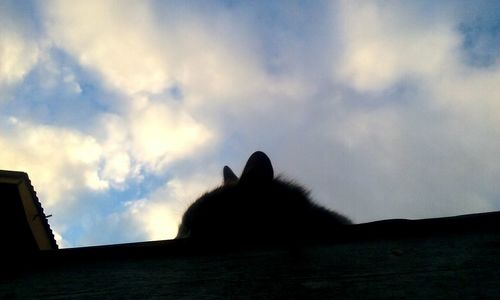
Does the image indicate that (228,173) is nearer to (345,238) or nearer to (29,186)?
(29,186)

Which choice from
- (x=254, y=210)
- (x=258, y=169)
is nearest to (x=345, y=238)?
(x=254, y=210)

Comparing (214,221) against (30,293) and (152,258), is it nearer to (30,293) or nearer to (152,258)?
(152,258)

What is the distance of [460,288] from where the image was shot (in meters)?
1.00

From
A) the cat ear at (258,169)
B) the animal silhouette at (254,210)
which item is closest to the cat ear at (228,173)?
the animal silhouette at (254,210)

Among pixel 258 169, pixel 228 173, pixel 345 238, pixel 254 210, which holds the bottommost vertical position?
pixel 345 238

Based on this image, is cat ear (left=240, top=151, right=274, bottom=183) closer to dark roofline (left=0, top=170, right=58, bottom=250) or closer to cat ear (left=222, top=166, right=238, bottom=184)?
cat ear (left=222, top=166, right=238, bottom=184)

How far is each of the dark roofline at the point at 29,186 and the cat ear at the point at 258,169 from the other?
2.01m

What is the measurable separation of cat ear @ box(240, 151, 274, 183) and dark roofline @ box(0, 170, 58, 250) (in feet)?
6.59

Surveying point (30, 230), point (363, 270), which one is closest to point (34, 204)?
point (30, 230)

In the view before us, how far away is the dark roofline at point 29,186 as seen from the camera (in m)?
2.87

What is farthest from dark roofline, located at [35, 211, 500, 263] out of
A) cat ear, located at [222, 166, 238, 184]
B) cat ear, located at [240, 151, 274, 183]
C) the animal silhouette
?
cat ear, located at [222, 166, 238, 184]

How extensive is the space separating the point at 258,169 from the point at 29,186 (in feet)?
7.22

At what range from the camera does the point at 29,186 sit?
3.09 metres

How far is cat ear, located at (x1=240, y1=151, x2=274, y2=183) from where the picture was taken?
2.35m
